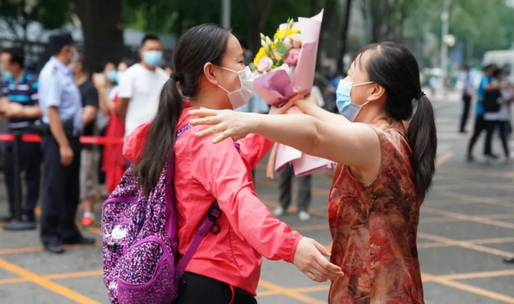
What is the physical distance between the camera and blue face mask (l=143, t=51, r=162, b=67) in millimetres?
8219

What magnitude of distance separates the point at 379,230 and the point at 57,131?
5.14 m

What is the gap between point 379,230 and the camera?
2.88 m

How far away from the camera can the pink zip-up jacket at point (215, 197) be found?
108 inches

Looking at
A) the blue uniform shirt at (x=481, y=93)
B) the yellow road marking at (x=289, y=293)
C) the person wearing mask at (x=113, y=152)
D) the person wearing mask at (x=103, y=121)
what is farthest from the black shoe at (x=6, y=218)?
the blue uniform shirt at (x=481, y=93)

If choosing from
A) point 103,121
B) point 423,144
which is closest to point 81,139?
point 103,121

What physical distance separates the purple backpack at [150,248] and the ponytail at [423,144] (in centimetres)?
74

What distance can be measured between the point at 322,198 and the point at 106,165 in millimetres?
3324

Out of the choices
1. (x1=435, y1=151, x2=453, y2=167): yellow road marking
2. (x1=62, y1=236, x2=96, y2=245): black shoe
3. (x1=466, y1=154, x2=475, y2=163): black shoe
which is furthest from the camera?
(x1=466, y1=154, x2=475, y2=163): black shoe

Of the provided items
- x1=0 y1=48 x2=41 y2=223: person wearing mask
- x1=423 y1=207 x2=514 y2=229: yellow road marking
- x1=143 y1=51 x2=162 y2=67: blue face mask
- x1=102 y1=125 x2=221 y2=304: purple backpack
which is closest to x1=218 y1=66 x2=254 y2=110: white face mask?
x1=102 y1=125 x2=221 y2=304: purple backpack

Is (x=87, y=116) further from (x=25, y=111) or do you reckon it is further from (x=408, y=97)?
(x=408, y=97)

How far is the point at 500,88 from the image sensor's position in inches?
653

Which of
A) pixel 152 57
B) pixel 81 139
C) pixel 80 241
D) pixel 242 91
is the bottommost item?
pixel 80 241

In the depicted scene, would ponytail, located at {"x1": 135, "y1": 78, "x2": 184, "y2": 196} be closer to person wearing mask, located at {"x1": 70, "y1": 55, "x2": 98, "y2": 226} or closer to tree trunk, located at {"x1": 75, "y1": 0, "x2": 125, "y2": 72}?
person wearing mask, located at {"x1": 70, "y1": 55, "x2": 98, "y2": 226}

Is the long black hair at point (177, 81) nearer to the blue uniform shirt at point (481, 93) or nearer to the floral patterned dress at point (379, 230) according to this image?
the floral patterned dress at point (379, 230)
